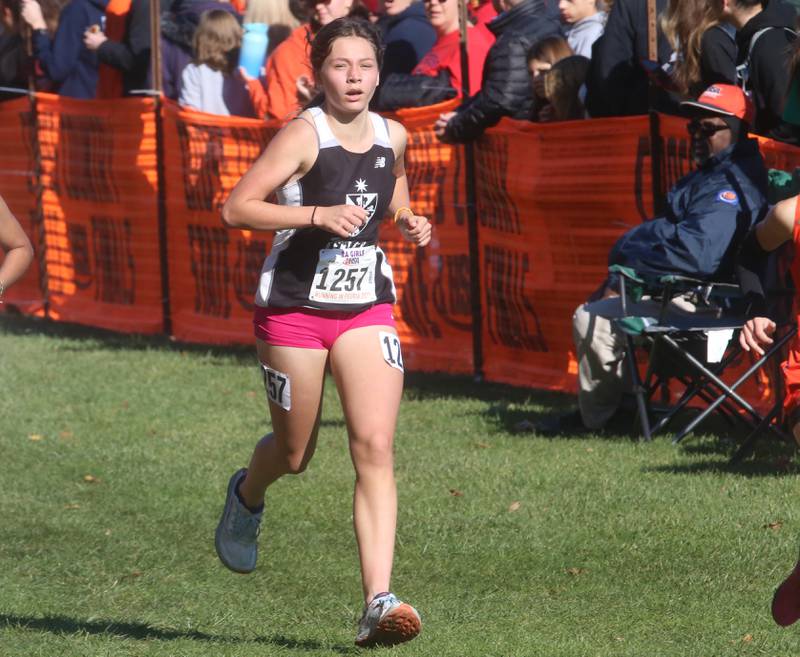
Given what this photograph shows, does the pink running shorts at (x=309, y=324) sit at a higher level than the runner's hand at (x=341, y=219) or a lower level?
lower

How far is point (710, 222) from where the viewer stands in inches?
333

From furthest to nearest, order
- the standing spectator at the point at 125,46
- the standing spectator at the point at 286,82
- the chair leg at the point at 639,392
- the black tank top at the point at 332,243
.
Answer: the standing spectator at the point at 125,46, the standing spectator at the point at 286,82, the chair leg at the point at 639,392, the black tank top at the point at 332,243

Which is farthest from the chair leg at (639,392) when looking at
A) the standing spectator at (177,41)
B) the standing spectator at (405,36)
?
the standing spectator at (177,41)

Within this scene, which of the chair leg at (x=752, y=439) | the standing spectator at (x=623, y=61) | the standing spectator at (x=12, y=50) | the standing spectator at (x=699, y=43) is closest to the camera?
the chair leg at (x=752, y=439)

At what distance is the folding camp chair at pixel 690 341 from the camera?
834 centimetres

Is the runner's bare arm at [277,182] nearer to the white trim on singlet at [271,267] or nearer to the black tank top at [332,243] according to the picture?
the black tank top at [332,243]

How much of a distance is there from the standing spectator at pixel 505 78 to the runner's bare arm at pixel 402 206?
4.64 meters

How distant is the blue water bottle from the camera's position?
1313cm

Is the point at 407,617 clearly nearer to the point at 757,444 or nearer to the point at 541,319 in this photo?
the point at 757,444

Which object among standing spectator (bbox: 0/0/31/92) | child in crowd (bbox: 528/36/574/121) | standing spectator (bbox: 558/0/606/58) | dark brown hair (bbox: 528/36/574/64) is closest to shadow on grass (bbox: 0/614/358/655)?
child in crowd (bbox: 528/36/574/121)

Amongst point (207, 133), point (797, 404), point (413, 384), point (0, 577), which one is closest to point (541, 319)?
point (413, 384)

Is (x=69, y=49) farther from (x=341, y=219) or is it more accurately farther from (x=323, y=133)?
(x=341, y=219)

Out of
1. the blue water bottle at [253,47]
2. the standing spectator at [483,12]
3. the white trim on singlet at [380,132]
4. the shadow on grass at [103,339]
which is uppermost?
the white trim on singlet at [380,132]

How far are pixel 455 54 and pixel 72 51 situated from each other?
4.94m
